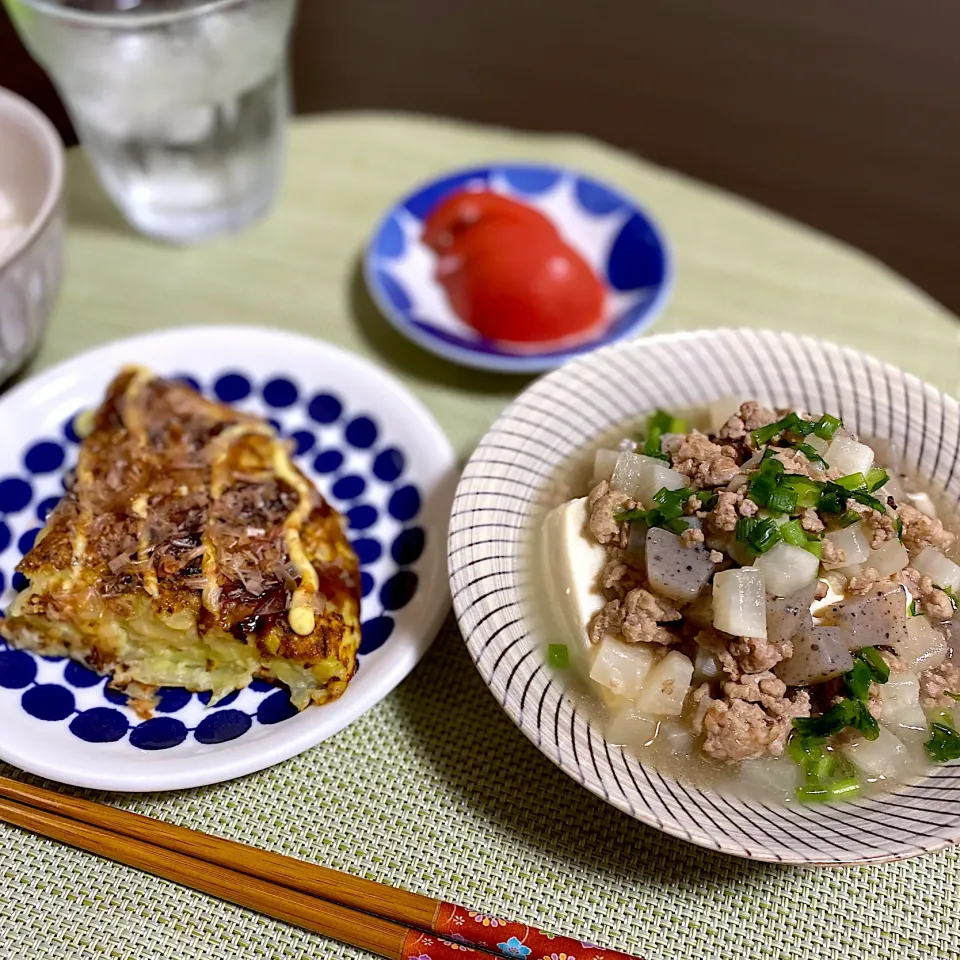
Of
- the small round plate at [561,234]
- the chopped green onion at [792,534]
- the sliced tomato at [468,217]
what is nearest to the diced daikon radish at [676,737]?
the chopped green onion at [792,534]

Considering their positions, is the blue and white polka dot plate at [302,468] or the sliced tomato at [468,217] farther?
the sliced tomato at [468,217]

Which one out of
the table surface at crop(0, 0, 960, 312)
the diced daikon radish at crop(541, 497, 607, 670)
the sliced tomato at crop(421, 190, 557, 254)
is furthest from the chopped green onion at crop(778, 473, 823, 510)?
the table surface at crop(0, 0, 960, 312)

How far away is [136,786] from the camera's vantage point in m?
1.49

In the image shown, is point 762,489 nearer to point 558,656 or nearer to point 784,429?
point 784,429

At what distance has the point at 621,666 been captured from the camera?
1521 mm

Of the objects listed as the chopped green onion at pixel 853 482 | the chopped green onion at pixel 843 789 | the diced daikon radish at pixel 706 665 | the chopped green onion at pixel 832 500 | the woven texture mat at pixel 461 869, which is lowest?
the woven texture mat at pixel 461 869

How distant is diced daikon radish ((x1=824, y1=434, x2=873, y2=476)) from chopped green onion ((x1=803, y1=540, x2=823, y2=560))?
7.5 inches

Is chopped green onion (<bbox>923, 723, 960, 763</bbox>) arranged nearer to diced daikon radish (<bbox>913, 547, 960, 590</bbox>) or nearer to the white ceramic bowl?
diced daikon radish (<bbox>913, 547, 960, 590</bbox>)

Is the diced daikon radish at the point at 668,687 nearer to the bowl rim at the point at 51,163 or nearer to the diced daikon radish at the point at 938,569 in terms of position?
the diced daikon radish at the point at 938,569

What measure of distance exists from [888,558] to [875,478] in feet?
0.48

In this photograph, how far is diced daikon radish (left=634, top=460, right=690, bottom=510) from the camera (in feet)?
5.23

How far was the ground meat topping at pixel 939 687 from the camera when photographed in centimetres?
154

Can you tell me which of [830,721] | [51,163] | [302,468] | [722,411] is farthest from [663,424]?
[51,163]

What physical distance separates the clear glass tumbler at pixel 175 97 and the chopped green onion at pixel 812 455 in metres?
1.71
